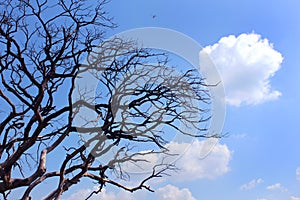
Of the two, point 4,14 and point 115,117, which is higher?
point 4,14

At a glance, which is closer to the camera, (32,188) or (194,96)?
(32,188)

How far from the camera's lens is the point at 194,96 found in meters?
9.33

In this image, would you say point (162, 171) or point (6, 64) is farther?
point (162, 171)

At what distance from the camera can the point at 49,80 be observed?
925 centimetres

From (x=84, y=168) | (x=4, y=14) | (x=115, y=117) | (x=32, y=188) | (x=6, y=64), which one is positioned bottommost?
(x=32, y=188)

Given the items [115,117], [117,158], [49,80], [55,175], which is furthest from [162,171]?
[49,80]

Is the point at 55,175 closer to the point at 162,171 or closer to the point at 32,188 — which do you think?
the point at 32,188

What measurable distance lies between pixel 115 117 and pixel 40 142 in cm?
193

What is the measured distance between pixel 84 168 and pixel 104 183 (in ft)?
3.72

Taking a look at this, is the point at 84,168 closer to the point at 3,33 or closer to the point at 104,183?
the point at 104,183

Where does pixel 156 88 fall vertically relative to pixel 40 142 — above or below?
above

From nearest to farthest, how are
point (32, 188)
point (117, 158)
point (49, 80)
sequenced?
point (32, 188) < point (49, 80) < point (117, 158)

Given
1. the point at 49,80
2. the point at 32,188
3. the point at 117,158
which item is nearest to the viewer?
the point at 32,188

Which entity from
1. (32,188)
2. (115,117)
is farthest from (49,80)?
(32,188)
